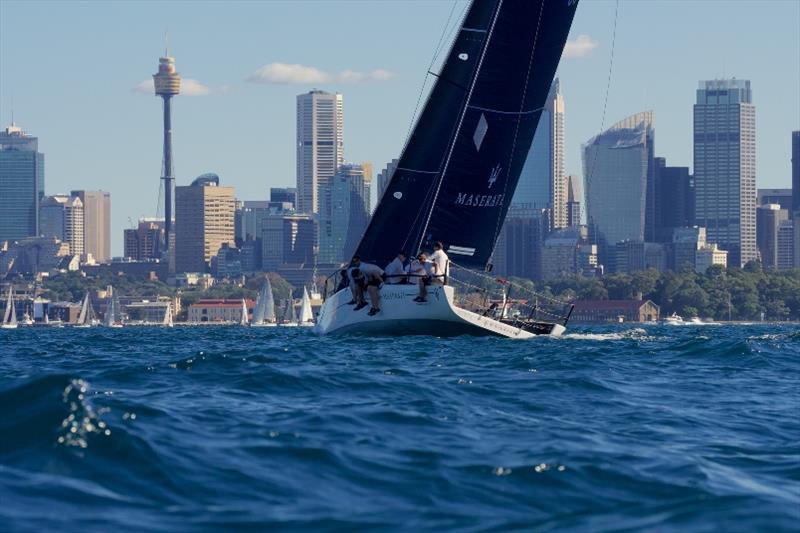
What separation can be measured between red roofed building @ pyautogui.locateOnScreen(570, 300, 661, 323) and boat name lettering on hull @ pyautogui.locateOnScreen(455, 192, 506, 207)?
146m

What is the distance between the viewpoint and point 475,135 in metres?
35.6

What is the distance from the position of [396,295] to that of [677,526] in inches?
863

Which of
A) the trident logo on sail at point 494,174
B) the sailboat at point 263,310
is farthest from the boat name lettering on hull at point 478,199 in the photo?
the sailboat at point 263,310

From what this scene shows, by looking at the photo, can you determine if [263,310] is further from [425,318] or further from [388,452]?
[388,452]

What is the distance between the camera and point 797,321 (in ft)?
639

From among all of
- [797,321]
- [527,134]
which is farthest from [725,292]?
[527,134]

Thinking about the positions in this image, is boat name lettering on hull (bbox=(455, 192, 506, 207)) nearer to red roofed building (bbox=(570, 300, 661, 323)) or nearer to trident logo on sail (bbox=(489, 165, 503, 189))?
trident logo on sail (bbox=(489, 165, 503, 189))

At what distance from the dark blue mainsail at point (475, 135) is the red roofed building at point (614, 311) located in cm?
14634

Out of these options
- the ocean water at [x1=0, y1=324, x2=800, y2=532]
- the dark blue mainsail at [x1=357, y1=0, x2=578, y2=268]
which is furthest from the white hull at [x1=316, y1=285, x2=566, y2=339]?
the ocean water at [x1=0, y1=324, x2=800, y2=532]

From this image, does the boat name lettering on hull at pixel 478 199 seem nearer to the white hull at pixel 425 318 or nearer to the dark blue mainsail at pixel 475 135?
the dark blue mainsail at pixel 475 135

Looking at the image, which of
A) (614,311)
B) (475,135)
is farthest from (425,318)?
(614,311)

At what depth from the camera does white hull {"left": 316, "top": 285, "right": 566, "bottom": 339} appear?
3216 cm

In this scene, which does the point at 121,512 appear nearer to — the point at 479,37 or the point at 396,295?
the point at 396,295

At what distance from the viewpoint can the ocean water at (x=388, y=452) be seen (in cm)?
1091
